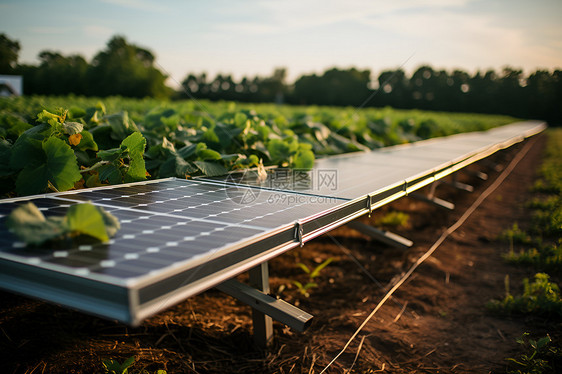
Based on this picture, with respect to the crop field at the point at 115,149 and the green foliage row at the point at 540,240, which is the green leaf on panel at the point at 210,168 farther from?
the green foliage row at the point at 540,240

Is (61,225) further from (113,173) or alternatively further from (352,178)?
(352,178)

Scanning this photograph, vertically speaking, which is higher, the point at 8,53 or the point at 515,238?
the point at 8,53

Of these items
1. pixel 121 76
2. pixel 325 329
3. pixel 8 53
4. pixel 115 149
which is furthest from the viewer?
pixel 121 76

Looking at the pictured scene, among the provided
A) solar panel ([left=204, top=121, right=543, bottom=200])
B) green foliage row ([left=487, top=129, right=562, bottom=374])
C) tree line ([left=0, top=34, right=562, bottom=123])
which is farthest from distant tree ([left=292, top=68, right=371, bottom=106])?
solar panel ([left=204, top=121, right=543, bottom=200])

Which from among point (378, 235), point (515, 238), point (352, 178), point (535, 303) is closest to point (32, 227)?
point (352, 178)

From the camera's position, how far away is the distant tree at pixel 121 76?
143 feet

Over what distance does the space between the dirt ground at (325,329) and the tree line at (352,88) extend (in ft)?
147

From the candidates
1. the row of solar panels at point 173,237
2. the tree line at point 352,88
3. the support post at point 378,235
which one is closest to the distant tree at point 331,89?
the tree line at point 352,88

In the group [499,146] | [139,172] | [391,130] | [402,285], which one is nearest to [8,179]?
[139,172]

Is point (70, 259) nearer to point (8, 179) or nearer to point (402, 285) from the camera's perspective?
point (8, 179)

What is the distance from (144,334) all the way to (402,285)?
→ 98.7 inches

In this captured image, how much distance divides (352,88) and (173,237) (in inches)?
2389

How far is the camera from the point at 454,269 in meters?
4.72

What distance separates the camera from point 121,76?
160ft
